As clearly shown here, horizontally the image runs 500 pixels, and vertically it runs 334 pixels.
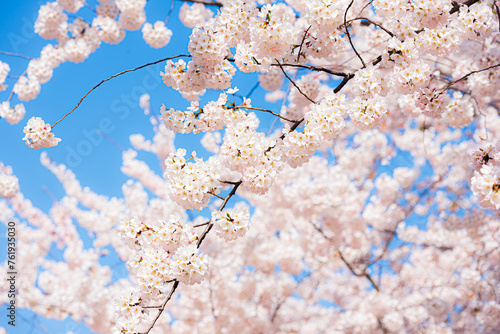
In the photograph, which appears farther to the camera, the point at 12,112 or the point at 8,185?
the point at 12,112

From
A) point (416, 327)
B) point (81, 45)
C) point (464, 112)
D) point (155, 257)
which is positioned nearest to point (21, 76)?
point (81, 45)

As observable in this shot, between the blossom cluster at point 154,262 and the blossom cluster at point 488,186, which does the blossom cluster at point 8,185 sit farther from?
the blossom cluster at point 488,186

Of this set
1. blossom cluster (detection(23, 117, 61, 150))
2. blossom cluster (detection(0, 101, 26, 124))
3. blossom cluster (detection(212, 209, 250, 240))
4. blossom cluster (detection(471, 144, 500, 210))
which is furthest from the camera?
blossom cluster (detection(0, 101, 26, 124))

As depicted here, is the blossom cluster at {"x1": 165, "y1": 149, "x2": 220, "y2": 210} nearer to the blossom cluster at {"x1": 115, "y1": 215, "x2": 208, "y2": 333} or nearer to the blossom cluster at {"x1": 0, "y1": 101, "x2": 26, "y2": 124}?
the blossom cluster at {"x1": 115, "y1": 215, "x2": 208, "y2": 333}

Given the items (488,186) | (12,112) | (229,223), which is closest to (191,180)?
(229,223)

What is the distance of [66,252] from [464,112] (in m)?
9.50

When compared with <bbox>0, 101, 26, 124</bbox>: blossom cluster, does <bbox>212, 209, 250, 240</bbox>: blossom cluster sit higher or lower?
lower

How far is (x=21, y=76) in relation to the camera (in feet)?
18.9

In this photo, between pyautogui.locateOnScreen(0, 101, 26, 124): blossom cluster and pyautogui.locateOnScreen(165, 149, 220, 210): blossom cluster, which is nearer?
pyautogui.locateOnScreen(165, 149, 220, 210): blossom cluster

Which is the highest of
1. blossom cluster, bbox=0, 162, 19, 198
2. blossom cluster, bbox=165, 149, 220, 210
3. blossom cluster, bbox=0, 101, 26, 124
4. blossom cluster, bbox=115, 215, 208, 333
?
blossom cluster, bbox=0, 101, 26, 124

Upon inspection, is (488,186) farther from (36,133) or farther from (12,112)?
(12,112)

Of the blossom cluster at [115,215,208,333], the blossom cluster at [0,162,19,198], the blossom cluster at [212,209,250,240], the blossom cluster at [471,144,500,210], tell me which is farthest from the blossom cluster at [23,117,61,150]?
the blossom cluster at [471,144,500,210]

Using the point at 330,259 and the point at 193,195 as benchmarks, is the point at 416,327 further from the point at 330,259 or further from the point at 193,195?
the point at 193,195

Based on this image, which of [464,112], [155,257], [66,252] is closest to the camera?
[155,257]
